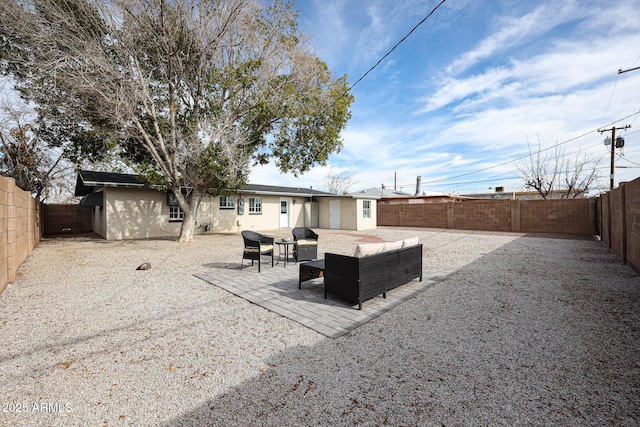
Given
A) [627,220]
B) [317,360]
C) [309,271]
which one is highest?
[627,220]

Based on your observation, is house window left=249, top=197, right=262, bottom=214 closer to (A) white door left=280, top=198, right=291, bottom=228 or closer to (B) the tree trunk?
(A) white door left=280, top=198, right=291, bottom=228

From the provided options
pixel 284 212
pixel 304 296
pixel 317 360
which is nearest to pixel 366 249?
pixel 304 296

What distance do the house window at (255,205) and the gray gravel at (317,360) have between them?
12.5 meters

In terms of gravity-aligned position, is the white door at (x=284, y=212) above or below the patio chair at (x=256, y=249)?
above

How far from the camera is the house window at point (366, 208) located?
19.6 metres

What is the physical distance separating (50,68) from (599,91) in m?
20.9

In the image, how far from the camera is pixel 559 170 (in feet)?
70.3

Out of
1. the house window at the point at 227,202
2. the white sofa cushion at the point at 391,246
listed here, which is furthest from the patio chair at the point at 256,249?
the house window at the point at 227,202

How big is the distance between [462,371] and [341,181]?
43430mm

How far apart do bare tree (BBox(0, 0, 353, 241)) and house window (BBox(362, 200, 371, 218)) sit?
7253mm

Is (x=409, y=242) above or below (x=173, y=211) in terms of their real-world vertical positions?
below

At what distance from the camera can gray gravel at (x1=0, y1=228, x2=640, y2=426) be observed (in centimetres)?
210

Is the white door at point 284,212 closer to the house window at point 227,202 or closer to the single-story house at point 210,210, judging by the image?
the single-story house at point 210,210

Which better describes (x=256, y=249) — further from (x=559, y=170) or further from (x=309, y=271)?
(x=559, y=170)
